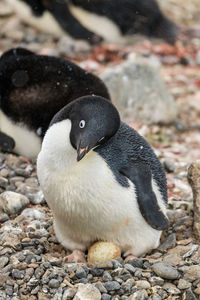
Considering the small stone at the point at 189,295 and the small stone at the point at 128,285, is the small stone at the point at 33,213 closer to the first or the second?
the small stone at the point at 128,285

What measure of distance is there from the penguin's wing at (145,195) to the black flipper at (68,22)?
462cm

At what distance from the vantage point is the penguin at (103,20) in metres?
7.75

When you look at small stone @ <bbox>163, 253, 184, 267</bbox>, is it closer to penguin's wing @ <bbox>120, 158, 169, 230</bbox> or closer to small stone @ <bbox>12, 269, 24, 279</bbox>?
penguin's wing @ <bbox>120, 158, 169, 230</bbox>

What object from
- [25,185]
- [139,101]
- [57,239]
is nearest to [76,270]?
[57,239]

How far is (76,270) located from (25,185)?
117 centimetres

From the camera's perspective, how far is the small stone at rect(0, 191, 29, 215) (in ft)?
12.4

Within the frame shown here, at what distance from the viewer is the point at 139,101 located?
5.89 metres

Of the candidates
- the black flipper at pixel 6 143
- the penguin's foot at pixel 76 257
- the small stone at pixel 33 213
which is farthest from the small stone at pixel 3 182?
the penguin's foot at pixel 76 257

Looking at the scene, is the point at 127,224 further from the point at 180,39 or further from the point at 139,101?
the point at 180,39

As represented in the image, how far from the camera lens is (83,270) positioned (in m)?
3.14

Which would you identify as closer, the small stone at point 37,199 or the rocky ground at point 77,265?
the rocky ground at point 77,265

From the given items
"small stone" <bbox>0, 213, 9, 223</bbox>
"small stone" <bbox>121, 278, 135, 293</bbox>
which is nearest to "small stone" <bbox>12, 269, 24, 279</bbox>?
"small stone" <bbox>121, 278, 135, 293</bbox>

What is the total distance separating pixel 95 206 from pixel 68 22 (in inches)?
195

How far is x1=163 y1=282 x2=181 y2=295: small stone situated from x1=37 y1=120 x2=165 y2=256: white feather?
13.1 inches
